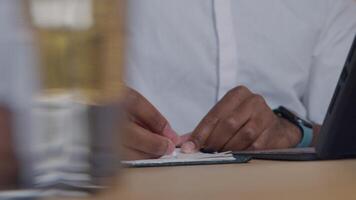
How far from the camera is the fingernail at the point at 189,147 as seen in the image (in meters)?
0.93

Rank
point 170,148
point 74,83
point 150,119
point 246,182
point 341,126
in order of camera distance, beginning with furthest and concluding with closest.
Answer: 1. point 150,119
2. point 170,148
3. point 341,126
4. point 246,182
5. point 74,83

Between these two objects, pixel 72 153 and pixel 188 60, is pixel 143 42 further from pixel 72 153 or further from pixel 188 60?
pixel 72 153

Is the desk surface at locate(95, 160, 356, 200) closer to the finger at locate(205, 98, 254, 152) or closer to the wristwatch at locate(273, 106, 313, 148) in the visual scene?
the finger at locate(205, 98, 254, 152)

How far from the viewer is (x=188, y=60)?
4.35ft

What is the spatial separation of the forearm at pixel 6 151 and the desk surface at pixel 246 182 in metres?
0.06

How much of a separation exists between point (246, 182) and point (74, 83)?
261 millimetres

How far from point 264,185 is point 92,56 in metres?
0.25

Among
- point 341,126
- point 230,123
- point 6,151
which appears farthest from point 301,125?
point 6,151

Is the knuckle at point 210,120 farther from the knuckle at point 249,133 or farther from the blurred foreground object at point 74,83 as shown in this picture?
the blurred foreground object at point 74,83

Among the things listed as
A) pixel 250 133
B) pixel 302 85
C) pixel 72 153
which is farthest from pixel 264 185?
pixel 302 85

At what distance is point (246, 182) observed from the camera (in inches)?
23.0

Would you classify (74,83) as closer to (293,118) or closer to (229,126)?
(229,126)

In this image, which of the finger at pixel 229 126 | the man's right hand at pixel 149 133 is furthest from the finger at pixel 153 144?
the finger at pixel 229 126

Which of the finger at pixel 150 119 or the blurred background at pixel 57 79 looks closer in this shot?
the blurred background at pixel 57 79
